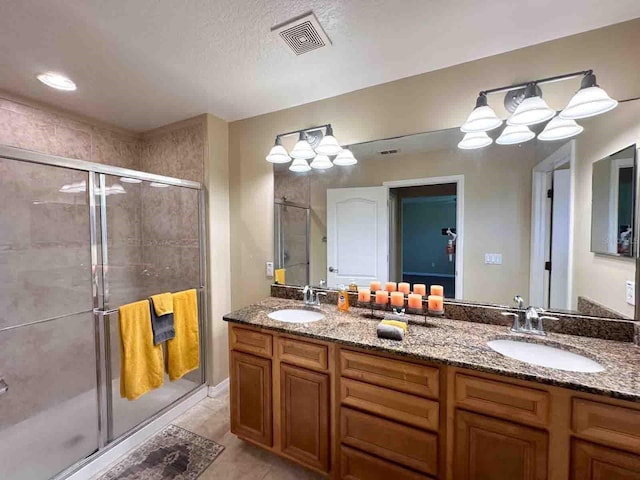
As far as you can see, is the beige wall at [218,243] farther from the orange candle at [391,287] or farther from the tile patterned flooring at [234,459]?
the orange candle at [391,287]

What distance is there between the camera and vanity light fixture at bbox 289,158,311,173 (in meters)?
2.22

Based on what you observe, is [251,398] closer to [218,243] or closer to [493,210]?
[218,243]

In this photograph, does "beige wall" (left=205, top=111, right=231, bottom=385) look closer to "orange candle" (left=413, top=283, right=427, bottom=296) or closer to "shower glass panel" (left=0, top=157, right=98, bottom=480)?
"shower glass panel" (left=0, top=157, right=98, bottom=480)

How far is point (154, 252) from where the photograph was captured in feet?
8.37

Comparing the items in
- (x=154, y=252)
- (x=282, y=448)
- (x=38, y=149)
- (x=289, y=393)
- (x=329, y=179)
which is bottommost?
(x=282, y=448)

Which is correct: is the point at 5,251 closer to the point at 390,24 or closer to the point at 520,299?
the point at 390,24

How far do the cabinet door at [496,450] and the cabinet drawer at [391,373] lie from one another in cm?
17

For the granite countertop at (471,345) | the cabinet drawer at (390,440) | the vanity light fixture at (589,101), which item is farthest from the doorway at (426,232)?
the cabinet drawer at (390,440)

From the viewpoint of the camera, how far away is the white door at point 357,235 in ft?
6.69

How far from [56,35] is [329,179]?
1.72 m

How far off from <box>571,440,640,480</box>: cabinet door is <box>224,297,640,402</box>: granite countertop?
23 cm

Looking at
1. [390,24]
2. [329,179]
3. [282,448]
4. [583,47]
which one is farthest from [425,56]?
[282,448]

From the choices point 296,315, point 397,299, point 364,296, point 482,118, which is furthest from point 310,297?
point 482,118

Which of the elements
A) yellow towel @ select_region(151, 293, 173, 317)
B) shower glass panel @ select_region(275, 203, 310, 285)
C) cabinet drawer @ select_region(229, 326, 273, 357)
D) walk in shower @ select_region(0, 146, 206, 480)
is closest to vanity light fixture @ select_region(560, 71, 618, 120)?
shower glass panel @ select_region(275, 203, 310, 285)
